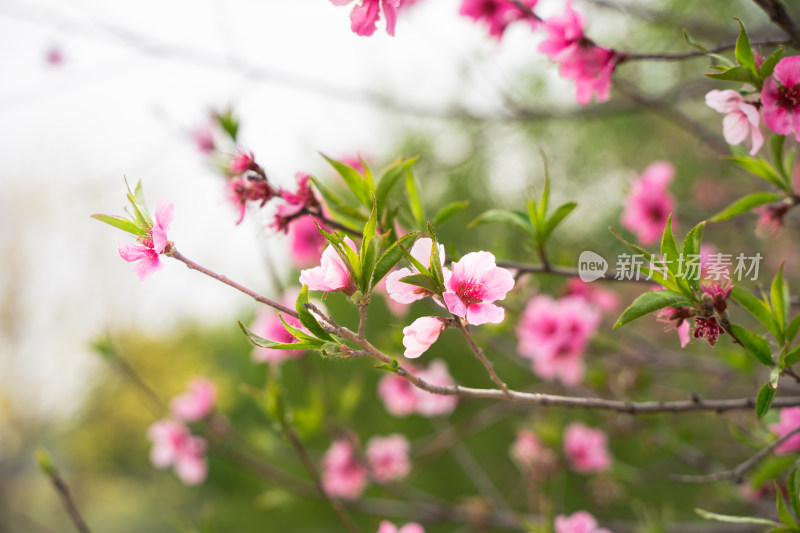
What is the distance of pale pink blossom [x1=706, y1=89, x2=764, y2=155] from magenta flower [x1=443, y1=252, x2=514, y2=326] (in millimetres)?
456

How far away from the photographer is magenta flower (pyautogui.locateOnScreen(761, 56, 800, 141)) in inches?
32.7

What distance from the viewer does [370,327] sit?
25.3 feet

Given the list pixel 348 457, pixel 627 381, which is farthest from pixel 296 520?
pixel 627 381

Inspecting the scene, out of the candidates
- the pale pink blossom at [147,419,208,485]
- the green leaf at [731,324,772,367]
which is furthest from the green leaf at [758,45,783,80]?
the pale pink blossom at [147,419,208,485]

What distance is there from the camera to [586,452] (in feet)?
8.23

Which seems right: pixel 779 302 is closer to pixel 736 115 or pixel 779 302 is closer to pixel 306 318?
pixel 736 115

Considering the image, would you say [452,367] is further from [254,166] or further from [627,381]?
[254,166]

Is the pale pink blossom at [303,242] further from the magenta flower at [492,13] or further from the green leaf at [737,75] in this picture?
the green leaf at [737,75]

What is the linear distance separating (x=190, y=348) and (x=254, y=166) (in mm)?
15103

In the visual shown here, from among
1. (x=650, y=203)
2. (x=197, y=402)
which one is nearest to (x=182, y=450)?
(x=197, y=402)

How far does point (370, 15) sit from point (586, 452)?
2253mm

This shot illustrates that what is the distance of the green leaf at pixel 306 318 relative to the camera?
0.70 metres

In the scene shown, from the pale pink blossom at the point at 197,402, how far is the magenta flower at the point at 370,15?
1.76 meters

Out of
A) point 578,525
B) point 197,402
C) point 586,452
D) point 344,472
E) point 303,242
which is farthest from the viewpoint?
point 586,452
